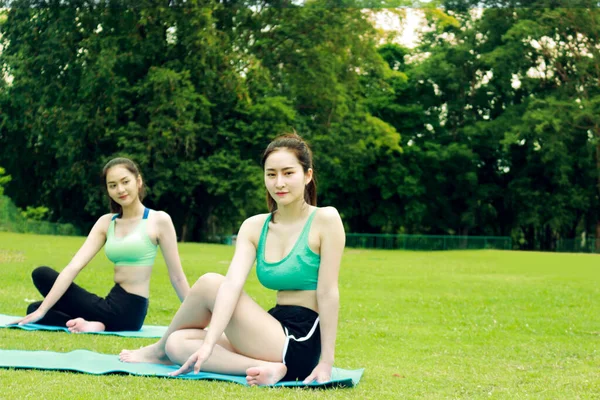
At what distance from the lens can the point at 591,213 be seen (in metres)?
50.9

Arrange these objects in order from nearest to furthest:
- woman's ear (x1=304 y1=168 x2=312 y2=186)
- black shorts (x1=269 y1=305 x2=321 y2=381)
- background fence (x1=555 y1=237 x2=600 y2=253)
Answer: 1. black shorts (x1=269 y1=305 x2=321 y2=381)
2. woman's ear (x1=304 y1=168 x2=312 y2=186)
3. background fence (x1=555 y1=237 x2=600 y2=253)

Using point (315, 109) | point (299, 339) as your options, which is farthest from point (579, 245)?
point (299, 339)

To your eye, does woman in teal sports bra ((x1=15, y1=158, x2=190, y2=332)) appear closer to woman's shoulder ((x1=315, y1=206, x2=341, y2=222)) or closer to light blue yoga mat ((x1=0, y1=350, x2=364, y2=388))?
light blue yoga mat ((x1=0, y1=350, x2=364, y2=388))

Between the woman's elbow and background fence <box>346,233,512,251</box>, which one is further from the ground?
the woman's elbow

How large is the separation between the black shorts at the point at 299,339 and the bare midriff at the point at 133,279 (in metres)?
2.91

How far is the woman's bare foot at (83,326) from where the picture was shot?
27.7 feet

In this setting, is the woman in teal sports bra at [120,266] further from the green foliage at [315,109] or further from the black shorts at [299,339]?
the green foliage at [315,109]

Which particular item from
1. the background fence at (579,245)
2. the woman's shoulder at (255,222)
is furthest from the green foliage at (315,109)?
the woman's shoulder at (255,222)

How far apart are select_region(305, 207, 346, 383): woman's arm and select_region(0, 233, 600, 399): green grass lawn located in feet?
0.75

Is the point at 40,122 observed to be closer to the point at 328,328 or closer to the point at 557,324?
the point at 557,324

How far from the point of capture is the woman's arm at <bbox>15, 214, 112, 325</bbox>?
8273 mm

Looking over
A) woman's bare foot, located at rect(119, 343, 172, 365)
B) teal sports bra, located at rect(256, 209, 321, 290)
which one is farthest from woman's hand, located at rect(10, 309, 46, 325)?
teal sports bra, located at rect(256, 209, 321, 290)

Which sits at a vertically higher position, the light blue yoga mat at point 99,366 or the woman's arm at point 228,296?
the woman's arm at point 228,296

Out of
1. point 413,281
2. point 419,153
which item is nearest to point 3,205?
point 413,281
